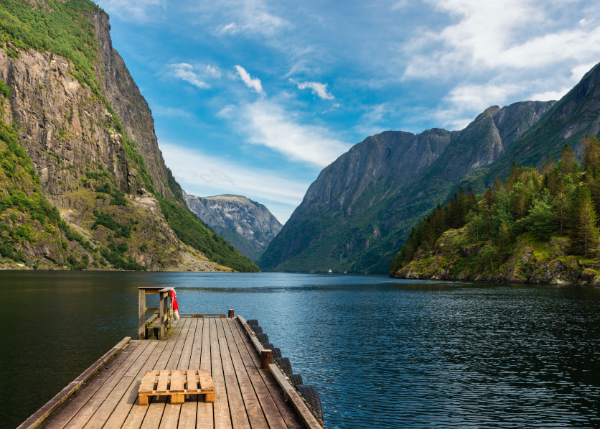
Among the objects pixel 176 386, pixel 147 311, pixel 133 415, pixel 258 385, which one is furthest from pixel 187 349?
pixel 133 415

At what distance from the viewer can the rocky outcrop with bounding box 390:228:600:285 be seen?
112000 millimetres

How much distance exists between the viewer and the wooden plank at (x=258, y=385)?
11530mm

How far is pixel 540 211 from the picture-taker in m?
128

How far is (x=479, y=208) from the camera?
18300cm

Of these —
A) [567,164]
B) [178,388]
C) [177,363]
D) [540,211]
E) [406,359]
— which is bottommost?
[406,359]

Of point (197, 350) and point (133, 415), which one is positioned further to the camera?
point (197, 350)

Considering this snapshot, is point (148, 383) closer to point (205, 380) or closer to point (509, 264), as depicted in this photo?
point (205, 380)

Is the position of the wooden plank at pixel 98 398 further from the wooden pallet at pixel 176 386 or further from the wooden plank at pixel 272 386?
the wooden plank at pixel 272 386

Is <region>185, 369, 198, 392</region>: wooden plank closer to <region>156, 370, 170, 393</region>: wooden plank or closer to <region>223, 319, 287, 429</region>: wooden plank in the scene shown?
<region>156, 370, 170, 393</region>: wooden plank

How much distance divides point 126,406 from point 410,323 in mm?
44199

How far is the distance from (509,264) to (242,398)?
14485 cm

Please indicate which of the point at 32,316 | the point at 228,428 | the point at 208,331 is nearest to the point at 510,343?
the point at 208,331

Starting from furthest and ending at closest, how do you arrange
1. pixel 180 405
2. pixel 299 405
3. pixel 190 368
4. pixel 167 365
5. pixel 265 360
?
pixel 167 365
pixel 190 368
pixel 265 360
pixel 180 405
pixel 299 405

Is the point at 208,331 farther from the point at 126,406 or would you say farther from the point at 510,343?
the point at 510,343
